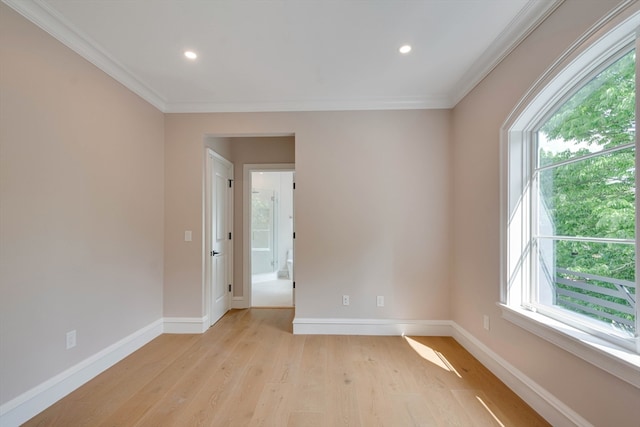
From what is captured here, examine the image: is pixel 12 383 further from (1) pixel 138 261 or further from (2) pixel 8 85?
(2) pixel 8 85

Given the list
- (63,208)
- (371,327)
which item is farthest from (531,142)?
(63,208)

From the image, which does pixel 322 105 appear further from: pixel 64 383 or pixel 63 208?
pixel 64 383

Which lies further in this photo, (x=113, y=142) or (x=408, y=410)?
(x=113, y=142)

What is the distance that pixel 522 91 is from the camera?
5.99 ft

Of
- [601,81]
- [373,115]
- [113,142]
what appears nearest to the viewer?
[601,81]

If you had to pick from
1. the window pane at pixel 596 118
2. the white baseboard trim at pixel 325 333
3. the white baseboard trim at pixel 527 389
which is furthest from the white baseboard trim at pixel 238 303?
the window pane at pixel 596 118

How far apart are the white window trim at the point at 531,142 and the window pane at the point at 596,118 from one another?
0.09m

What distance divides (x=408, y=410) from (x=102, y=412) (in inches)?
80.3

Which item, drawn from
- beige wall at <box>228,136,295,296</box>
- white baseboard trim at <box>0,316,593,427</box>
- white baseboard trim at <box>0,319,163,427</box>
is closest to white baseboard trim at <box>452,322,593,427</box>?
white baseboard trim at <box>0,316,593,427</box>

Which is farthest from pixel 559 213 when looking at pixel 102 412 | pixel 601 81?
pixel 102 412

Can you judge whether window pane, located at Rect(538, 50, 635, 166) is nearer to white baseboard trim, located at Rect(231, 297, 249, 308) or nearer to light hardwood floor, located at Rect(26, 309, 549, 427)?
light hardwood floor, located at Rect(26, 309, 549, 427)

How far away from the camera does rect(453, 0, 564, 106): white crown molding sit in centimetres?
159

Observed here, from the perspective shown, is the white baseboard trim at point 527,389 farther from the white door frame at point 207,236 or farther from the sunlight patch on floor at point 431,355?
the white door frame at point 207,236

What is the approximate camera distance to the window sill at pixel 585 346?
1.16 meters
